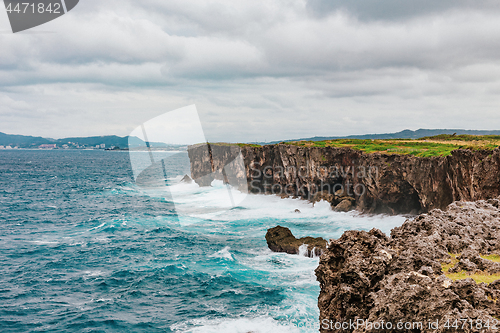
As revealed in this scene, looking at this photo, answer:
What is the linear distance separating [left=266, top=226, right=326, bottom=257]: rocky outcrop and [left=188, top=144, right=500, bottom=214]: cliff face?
51.0 ft

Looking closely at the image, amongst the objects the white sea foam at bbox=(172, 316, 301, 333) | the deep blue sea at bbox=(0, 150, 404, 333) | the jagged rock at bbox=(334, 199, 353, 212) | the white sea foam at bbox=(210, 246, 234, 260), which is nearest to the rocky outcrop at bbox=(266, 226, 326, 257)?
the deep blue sea at bbox=(0, 150, 404, 333)

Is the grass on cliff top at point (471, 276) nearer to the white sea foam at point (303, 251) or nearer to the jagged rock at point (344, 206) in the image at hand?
the white sea foam at point (303, 251)

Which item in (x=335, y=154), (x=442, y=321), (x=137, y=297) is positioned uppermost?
(x=335, y=154)

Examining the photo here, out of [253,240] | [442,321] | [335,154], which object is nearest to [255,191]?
[335,154]

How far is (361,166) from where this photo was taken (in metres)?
55.5

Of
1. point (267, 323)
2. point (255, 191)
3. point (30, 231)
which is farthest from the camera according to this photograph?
point (255, 191)

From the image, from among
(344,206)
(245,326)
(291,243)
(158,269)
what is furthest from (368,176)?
(245,326)

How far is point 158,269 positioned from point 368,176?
3541cm

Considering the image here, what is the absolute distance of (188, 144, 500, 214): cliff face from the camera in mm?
32344

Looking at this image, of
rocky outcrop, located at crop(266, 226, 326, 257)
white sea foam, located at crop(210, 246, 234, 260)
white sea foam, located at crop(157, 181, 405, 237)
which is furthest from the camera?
white sea foam, located at crop(157, 181, 405, 237)

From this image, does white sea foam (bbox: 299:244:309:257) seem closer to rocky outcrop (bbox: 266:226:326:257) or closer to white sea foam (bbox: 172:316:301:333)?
rocky outcrop (bbox: 266:226:326:257)

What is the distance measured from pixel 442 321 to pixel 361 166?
158ft

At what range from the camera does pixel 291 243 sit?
127ft

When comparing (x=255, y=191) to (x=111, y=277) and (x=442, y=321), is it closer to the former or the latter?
(x=111, y=277)
